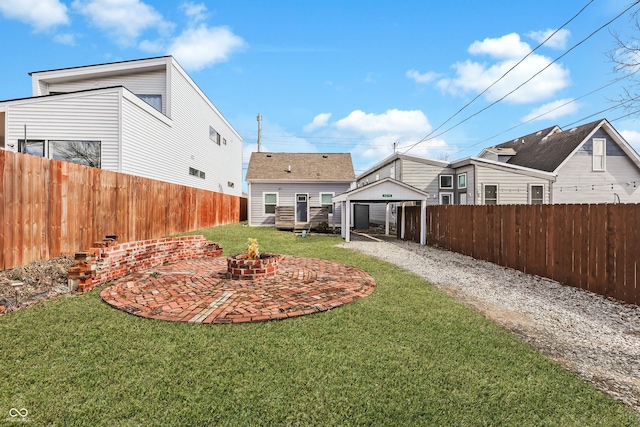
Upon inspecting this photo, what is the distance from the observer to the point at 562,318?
4.71 m

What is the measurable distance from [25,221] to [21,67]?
48.3 feet

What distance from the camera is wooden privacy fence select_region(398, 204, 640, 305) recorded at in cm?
550

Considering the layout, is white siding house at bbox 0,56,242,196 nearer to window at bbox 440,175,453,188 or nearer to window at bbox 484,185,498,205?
window at bbox 440,175,453,188

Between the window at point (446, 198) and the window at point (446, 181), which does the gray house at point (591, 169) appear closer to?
the window at point (446, 181)

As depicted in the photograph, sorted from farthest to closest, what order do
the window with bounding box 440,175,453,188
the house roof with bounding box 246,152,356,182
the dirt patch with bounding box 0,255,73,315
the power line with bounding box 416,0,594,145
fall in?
the house roof with bounding box 246,152,356,182, the window with bounding box 440,175,453,188, the power line with bounding box 416,0,594,145, the dirt patch with bounding box 0,255,73,315

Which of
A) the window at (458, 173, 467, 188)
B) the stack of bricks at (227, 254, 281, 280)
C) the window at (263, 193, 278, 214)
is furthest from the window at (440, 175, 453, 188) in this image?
the stack of bricks at (227, 254, 281, 280)

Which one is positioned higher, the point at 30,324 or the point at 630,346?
the point at 30,324

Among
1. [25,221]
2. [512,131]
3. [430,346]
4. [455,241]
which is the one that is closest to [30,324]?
[25,221]

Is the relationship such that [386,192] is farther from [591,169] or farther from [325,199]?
[591,169]

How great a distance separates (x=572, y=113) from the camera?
1820 centimetres

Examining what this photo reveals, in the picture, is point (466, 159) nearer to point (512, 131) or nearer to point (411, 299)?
point (512, 131)

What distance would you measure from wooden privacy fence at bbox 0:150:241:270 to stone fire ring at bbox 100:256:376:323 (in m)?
1.94

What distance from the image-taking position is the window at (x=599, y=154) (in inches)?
773

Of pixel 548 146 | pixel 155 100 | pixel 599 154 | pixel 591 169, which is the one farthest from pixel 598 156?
pixel 155 100
